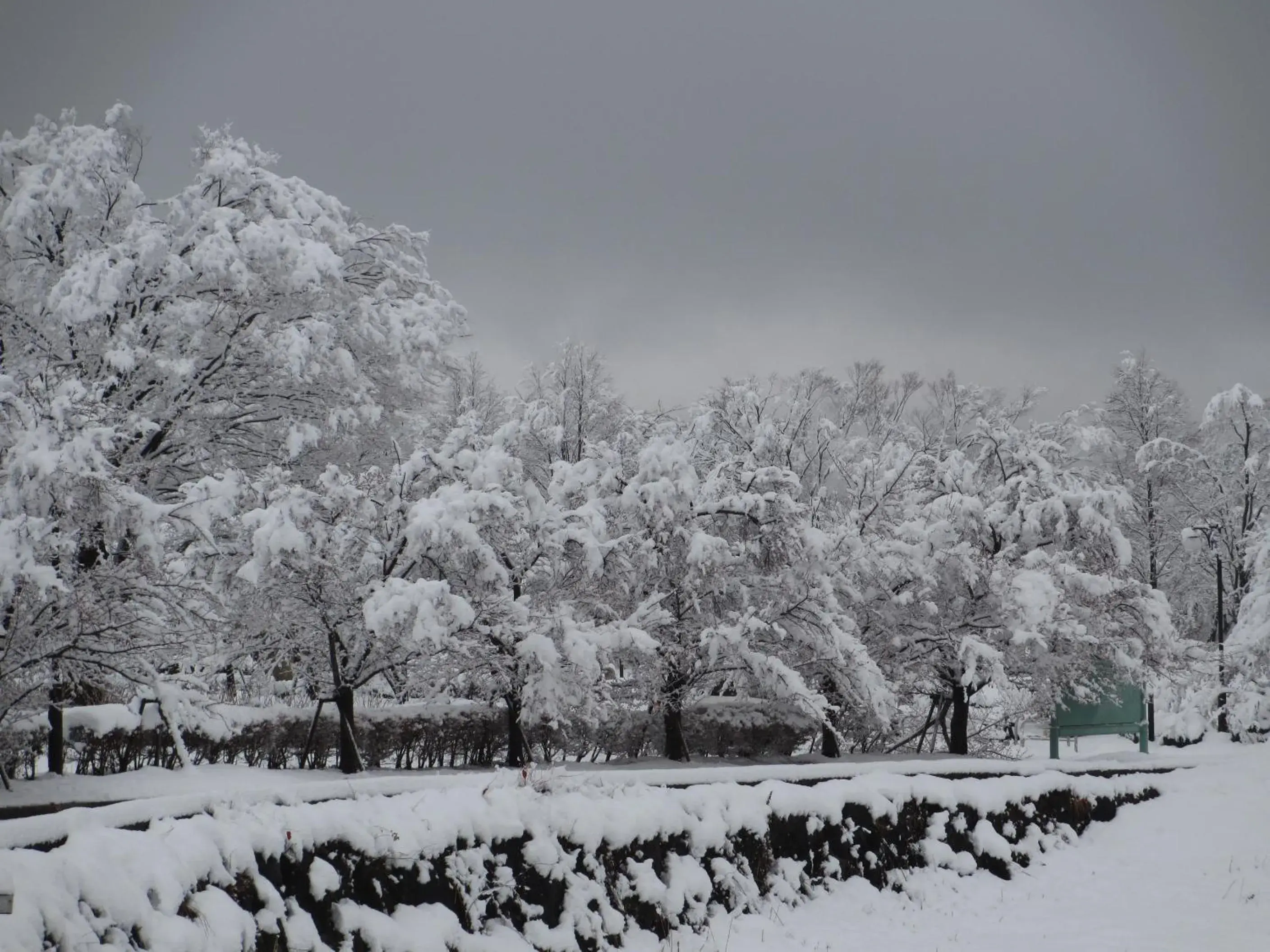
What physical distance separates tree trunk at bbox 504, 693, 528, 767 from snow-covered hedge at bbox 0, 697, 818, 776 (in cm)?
54

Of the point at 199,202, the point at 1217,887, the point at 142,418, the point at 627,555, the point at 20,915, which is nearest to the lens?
the point at 20,915

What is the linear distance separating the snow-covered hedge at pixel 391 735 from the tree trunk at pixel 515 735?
0.54 meters

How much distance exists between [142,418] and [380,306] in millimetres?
6558

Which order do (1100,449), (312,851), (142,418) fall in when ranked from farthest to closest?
1. (1100,449)
2. (142,418)
3. (312,851)

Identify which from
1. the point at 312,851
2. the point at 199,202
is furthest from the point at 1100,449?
the point at 312,851

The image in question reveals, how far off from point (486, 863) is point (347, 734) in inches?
331

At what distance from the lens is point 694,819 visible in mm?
7301

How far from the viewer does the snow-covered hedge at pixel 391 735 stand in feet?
41.5

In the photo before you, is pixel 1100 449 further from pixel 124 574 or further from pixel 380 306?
pixel 124 574

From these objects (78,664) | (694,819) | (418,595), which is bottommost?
(694,819)

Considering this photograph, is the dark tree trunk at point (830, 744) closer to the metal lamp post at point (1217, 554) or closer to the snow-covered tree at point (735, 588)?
the snow-covered tree at point (735, 588)

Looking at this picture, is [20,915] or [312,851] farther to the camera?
[312,851]

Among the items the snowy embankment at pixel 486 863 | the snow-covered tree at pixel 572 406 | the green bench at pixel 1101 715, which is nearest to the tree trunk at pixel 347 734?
the snowy embankment at pixel 486 863

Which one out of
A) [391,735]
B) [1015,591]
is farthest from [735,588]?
[391,735]
